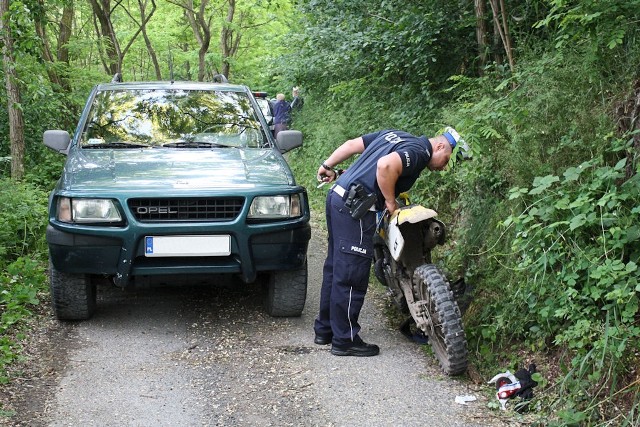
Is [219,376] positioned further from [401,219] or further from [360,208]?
[401,219]

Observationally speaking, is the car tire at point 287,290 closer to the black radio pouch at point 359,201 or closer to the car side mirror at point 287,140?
the black radio pouch at point 359,201

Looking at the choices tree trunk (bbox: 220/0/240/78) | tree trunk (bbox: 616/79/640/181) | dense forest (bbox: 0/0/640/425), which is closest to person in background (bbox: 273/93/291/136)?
tree trunk (bbox: 220/0/240/78)

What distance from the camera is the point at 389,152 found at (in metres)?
5.06

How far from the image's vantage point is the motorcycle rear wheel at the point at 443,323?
4.65 m

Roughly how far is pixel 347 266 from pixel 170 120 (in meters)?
2.40

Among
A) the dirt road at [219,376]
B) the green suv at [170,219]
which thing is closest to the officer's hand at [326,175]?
the green suv at [170,219]

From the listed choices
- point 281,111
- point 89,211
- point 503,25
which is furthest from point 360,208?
point 281,111

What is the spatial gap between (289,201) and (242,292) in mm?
1518

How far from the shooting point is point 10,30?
27.3 ft

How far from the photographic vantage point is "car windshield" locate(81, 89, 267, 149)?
21.0 feet

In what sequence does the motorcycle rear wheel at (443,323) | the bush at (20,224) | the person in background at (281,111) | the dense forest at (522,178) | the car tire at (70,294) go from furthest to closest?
the person in background at (281,111) → the bush at (20,224) → the car tire at (70,294) → the motorcycle rear wheel at (443,323) → the dense forest at (522,178)

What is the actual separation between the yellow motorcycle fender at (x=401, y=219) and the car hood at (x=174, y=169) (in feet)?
3.13

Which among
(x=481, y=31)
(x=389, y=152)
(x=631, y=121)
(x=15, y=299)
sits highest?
(x=481, y=31)

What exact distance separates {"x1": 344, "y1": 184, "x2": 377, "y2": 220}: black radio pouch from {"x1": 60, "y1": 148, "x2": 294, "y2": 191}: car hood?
2.37ft
